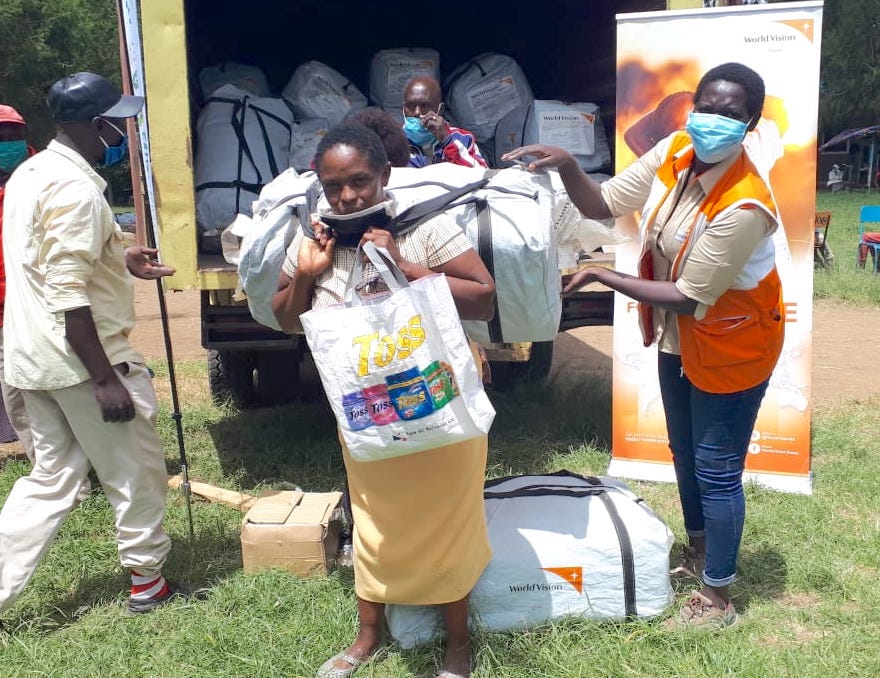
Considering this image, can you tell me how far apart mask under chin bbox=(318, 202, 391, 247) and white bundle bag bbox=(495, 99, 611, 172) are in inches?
114

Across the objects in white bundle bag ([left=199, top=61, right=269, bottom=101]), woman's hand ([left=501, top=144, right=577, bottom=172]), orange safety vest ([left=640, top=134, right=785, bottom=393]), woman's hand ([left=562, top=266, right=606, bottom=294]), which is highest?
white bundle bag ([left=199, top=61, right=269, bottom=101])

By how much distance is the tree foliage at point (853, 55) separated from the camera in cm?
2775

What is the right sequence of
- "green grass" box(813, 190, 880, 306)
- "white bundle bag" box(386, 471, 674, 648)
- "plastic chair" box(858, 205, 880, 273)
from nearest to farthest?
"white bundle bag" box(386, 471, 674, 648)
"green grass" box(813, 190, 880, 306)
"plastic chair" box(858, 205, 880, 273)

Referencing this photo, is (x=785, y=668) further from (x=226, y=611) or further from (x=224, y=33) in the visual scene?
(x=224, y=33)

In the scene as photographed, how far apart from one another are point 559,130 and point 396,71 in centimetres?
124

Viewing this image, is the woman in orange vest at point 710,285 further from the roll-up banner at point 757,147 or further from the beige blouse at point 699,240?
the roll-up banner at point 757,147

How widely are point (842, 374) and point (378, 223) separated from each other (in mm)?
4924

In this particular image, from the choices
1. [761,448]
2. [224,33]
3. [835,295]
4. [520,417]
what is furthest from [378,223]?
[835,295]

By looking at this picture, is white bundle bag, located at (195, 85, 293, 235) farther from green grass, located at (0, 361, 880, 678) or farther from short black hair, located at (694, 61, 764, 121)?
short black hair, located at (694, 61, 764, 121)

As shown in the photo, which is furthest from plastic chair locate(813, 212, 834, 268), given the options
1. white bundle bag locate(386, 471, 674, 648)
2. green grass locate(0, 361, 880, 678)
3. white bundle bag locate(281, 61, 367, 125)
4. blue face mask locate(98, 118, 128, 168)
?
blue face mask locate(98, 118, 128, 168)

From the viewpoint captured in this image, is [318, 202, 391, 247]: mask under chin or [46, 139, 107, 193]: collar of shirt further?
[46, 139, 107, 193]: collar of shirt

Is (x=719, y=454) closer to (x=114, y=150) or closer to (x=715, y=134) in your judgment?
(x=715, y=134)

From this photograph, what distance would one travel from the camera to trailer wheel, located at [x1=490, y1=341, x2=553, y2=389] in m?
5.64

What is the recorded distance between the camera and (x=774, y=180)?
3785 millimetres
